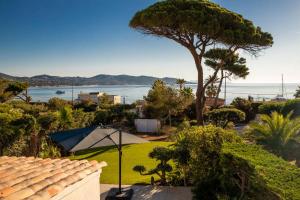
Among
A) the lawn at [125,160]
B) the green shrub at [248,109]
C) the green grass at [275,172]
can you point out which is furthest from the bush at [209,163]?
the green shrub at [248,109]

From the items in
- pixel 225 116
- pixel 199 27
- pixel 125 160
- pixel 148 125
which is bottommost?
pixel 125 160

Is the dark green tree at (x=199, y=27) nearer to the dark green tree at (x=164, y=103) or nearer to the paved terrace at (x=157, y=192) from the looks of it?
the dark green tree at (x=164, y=103)

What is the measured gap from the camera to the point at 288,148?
9148 mm

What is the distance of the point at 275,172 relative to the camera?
5340 mm

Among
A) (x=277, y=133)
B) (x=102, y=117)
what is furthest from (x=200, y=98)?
(x=277, y=133)

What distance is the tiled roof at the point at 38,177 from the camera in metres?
3.75

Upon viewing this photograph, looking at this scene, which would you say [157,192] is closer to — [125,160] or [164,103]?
[125,160]

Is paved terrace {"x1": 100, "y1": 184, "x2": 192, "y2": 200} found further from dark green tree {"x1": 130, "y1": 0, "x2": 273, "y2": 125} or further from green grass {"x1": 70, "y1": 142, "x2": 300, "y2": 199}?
dark green tree {"x1": 130, "y1": 0, "x2": 273, "y2": 125}

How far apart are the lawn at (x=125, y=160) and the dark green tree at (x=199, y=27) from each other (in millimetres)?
6300

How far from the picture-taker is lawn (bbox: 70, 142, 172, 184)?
11.9m

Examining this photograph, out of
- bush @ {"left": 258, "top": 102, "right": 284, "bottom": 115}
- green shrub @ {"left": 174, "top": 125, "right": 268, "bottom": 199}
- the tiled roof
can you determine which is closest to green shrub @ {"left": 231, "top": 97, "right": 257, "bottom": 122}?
bush @ {"left": 258, "top": 102, "right": 284, "bottom": 115}

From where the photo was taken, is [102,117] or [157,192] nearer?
[157,192]

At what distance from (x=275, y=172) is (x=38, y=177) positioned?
368cm

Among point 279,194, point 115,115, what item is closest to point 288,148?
point 279,194
